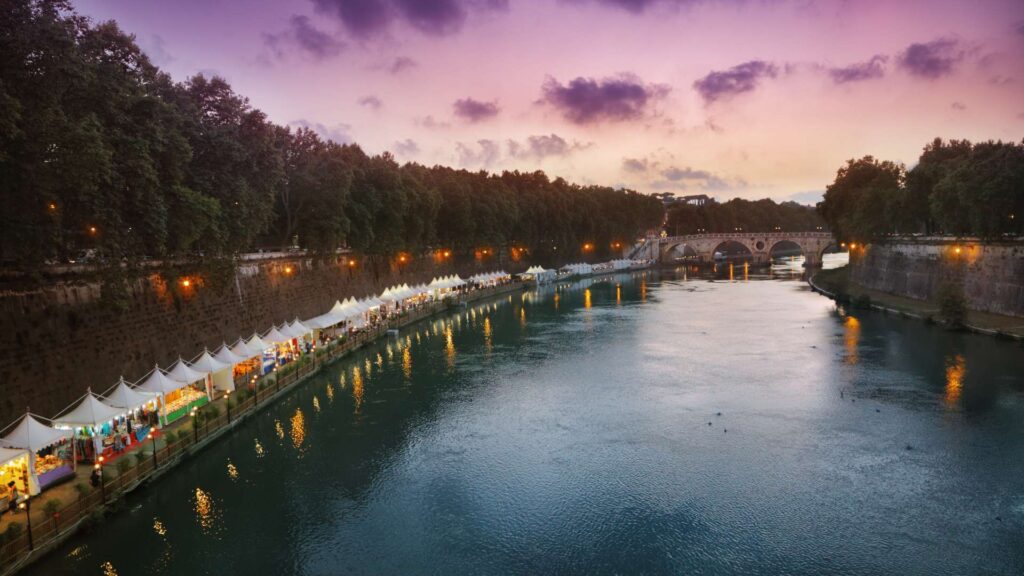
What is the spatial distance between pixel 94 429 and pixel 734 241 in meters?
159

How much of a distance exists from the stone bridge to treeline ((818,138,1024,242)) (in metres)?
41.5

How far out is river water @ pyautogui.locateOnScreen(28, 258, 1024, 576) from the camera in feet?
61.2

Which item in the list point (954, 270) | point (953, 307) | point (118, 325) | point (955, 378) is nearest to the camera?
point (118, 325)

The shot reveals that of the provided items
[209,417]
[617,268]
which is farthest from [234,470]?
[617,268]

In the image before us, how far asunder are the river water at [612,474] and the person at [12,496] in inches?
90.5

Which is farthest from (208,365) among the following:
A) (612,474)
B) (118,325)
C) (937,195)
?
(937,195)

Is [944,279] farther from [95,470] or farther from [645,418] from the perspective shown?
[95,470]

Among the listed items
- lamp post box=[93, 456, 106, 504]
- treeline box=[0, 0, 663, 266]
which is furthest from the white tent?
lamp post box=[93, 456, 106, 504]

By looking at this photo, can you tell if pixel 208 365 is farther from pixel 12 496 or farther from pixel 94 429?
pixel 12 496

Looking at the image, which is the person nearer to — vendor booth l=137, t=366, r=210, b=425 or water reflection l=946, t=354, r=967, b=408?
vendor booth l=137, t=366, r=210, b=425

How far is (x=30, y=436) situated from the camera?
792 inches

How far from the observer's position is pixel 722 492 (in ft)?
73.6

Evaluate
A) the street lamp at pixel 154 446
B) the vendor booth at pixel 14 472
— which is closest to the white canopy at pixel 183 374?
the street lamp at pixel 154 446

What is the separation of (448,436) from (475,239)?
67177 mm
